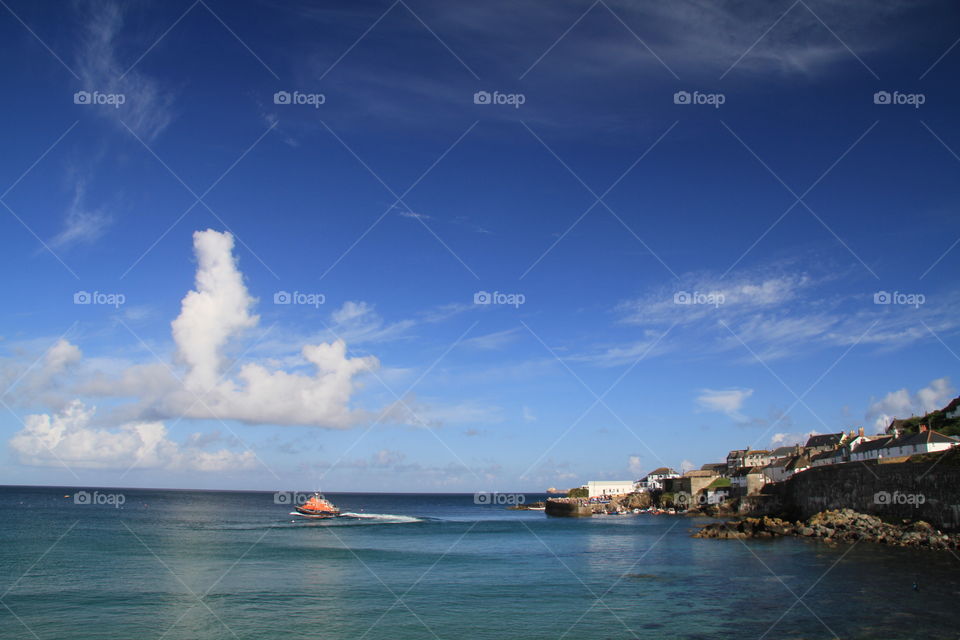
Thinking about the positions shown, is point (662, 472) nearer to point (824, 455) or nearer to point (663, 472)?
point (663, 472)

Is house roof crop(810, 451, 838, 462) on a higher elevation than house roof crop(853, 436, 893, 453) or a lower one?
lower

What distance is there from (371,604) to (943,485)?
49294 mm

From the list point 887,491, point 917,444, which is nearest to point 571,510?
point 917,444

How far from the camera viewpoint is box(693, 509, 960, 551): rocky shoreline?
51469 millimetres

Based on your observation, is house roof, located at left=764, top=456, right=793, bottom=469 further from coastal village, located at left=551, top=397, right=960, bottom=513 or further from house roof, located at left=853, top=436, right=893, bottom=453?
house roof, located at left=853, top=436, right=893, bottom=453

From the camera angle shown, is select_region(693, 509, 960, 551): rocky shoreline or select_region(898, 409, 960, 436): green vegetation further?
select_region(898, 409, 960, 436): green vegetation

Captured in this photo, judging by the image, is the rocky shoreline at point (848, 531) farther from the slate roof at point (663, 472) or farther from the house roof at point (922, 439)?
the slate roof at point (663, 472)

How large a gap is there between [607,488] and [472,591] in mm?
148027

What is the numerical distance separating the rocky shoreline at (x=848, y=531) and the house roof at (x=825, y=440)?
5702 cm

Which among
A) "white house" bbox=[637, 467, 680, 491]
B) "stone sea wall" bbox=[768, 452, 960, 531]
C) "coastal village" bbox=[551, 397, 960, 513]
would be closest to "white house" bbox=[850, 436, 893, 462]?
"coastal village" bbox=[551, 397, 960, 513]

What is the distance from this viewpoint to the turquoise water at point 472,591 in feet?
91.9

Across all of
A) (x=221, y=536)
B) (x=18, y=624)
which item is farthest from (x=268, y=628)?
(x=221, y=536)

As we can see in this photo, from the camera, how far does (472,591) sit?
38500mm

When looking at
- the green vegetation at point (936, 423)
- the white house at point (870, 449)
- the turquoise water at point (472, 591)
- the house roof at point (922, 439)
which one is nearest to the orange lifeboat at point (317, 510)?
the turquoise water at point (472, 591)
